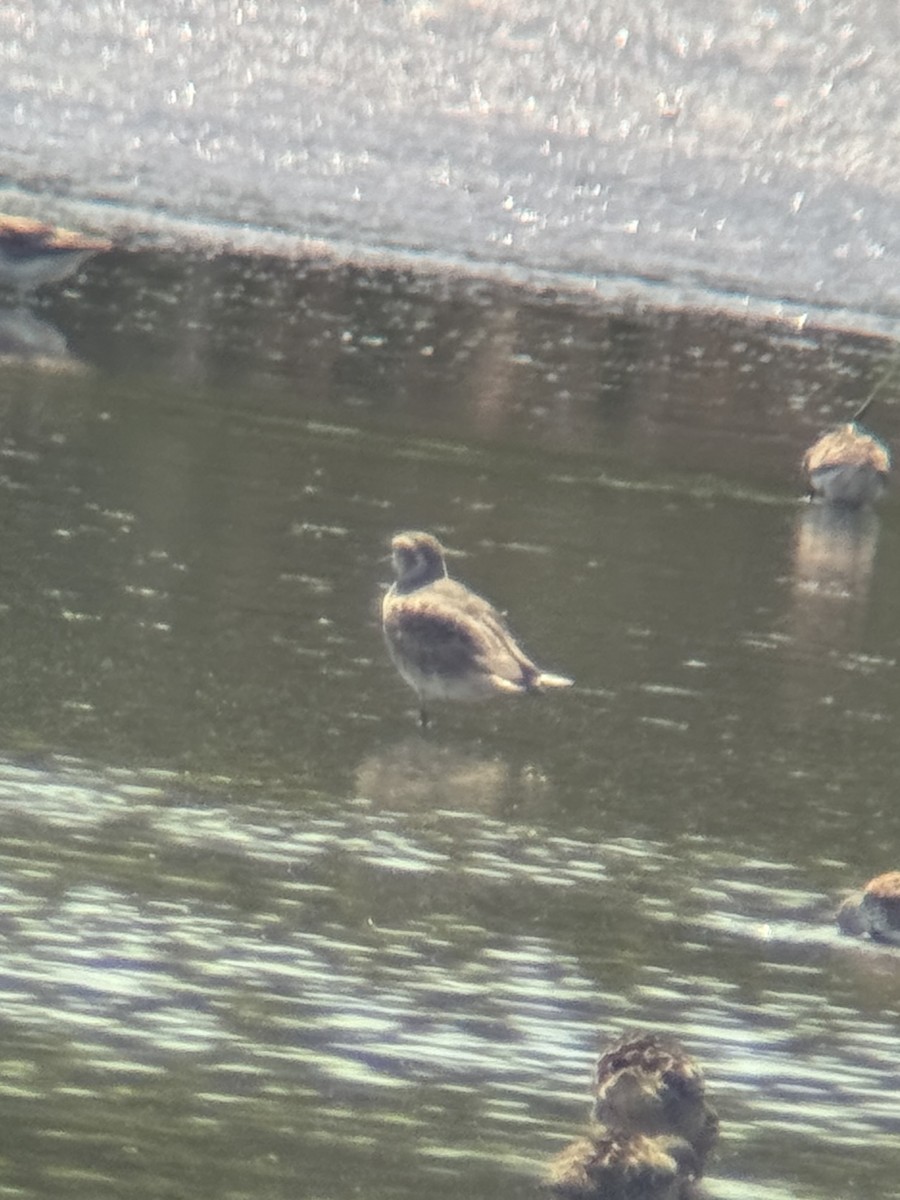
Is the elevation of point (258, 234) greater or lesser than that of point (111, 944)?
greater

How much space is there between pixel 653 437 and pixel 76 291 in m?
3.66

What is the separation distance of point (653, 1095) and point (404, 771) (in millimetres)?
3192

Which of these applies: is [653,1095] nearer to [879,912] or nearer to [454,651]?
[879,912]

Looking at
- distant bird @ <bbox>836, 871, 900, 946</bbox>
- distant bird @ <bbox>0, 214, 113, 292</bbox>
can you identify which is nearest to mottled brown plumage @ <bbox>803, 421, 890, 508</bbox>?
distant bird @ <bbox>0, 214, 113, 292</bbox>

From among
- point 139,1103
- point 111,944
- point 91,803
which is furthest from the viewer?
point 91,803

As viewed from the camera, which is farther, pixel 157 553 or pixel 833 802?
pixel 157 553

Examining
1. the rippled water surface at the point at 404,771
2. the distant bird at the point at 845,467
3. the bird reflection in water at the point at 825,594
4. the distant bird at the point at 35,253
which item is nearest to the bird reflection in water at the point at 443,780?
the rippled water surface at the point at 404,771

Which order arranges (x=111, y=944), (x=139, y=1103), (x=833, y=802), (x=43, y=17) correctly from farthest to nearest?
1. (x=43, y=17)
2. (x=833, y=802)
3. (x=111, y=944)
4. (x=139, y=1103)

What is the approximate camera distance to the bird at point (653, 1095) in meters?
5.92

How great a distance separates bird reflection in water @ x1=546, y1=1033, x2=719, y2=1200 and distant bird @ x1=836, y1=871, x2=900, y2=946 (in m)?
1.54

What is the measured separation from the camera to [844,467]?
14055 millimetres


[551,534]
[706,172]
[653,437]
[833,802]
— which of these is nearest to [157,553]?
[551,534]

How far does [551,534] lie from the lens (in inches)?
488

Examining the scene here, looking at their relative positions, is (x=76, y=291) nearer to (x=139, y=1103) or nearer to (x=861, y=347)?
(x=861, y=347)
